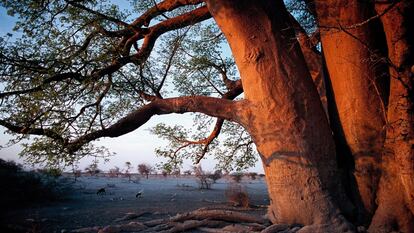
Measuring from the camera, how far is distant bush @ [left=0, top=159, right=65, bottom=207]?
12.4 meters

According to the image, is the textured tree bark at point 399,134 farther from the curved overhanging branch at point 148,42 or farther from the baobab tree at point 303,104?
the curved overhanging branch at point 148,42

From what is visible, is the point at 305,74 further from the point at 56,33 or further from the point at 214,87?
the point at 56,33

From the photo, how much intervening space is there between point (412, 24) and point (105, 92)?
19.2 ft

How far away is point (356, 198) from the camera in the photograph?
16.7 ft

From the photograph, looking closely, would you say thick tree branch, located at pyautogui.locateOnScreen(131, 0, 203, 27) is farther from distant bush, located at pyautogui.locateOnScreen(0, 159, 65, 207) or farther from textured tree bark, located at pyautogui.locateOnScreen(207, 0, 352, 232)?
distant bush, located at pyautogui.locateOnScreen(0, 159, 65, 207)

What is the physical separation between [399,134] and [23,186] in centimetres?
1407

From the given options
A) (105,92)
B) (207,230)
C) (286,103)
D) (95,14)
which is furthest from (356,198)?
(95,14)

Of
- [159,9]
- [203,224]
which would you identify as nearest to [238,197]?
[203,224]

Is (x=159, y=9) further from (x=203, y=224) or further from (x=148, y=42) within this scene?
(x=203, y=224)

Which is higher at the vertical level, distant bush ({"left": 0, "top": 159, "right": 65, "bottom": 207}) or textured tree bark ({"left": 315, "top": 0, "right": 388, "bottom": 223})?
textured tree bark ({"left": 315, "top": 0, "right": 388, "bottom": 223})

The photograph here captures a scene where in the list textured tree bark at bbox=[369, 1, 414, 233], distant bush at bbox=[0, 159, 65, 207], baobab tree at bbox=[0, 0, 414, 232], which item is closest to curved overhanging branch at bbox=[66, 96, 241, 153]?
baobab tree at bbox=[0, 0, 414, 232]

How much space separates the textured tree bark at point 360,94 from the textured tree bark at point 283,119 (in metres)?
0.42

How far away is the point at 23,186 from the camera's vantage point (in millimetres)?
13516

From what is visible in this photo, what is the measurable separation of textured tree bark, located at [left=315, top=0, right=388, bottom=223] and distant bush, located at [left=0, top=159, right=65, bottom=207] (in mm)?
10750
